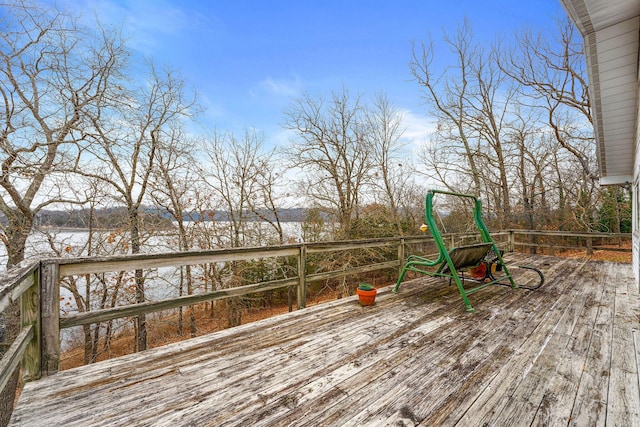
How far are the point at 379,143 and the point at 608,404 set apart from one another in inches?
395

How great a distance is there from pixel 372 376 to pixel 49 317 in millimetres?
2215

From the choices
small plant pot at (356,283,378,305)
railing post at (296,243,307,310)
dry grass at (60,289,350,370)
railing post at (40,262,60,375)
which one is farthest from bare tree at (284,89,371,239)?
railing post at (40,262,60,375)

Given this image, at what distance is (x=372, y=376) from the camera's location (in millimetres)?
1805

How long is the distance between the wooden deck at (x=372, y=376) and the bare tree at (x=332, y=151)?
280 inches

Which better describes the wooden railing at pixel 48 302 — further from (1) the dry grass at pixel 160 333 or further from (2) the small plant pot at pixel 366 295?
(1) the dry grass at pixel 160 333

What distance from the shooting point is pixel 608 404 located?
1549mm

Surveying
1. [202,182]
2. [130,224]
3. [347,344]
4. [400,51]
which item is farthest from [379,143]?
[347,344]

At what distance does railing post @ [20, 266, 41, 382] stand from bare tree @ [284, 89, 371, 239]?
8138mm

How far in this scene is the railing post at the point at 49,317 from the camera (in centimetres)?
183

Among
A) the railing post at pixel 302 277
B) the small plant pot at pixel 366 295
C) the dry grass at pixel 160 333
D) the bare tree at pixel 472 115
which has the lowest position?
the dry grass at pixel 160 333

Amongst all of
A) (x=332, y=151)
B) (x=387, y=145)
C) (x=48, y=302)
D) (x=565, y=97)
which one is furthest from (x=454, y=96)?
(x=48, y=302)

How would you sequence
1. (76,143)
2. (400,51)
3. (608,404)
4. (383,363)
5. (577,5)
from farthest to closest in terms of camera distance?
1. (400,51)
2. (76,143)
3. (577,5)
4. (383,363)
5. (608,404)

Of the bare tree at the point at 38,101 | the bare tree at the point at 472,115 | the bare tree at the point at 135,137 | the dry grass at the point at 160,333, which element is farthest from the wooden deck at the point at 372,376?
the bare tree at the point at 472,115

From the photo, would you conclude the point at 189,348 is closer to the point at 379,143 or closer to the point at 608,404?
the point at 608,404
